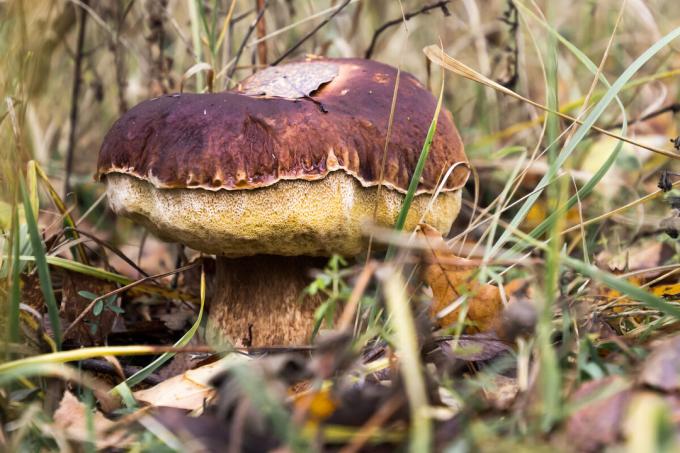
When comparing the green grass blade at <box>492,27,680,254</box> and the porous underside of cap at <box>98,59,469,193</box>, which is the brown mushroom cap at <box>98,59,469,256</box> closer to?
the porous underside of cap at <box>98,59,469,193</box>

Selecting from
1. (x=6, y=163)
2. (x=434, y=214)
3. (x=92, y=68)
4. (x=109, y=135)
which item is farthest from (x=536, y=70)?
(x=6, y=163)

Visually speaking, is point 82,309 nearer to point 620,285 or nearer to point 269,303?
point 269,303

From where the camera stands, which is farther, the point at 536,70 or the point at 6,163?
the point at 536,70

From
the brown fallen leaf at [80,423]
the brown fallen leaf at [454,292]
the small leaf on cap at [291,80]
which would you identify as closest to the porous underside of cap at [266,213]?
the brown fallen leaf at [454,292]

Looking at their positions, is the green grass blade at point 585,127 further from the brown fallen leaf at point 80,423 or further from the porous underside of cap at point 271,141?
the brown fallen leaf at point 80,423

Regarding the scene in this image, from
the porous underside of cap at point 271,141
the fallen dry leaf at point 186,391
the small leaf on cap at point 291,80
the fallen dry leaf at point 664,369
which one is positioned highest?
the small leaf on cap at point 291,80

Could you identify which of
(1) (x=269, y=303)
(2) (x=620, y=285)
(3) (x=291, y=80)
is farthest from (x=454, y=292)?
(3) (x=291, y=80)

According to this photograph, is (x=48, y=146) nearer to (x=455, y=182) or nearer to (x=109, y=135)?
(x=109, y=135)
